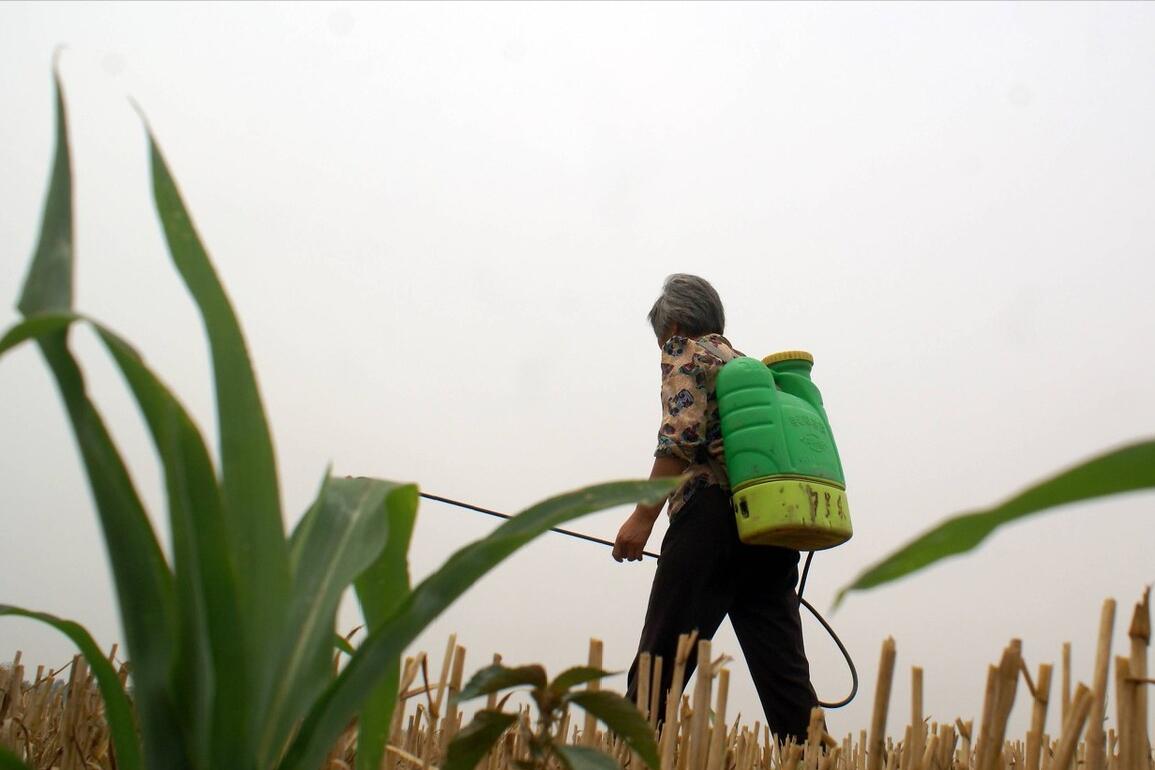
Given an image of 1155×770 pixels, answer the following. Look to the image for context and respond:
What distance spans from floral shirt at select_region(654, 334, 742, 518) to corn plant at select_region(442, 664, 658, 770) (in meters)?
1.78

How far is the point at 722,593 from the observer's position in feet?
7.88

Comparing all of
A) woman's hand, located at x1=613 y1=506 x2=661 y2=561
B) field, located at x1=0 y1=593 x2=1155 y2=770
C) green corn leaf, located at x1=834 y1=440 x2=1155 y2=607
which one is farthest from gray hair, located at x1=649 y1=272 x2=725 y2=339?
green corn leaf, located at x1=834 y1=440 x2=1155 y2=607

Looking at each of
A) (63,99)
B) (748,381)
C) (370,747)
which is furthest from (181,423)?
(748,381)

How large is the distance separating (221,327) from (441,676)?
0.50 m

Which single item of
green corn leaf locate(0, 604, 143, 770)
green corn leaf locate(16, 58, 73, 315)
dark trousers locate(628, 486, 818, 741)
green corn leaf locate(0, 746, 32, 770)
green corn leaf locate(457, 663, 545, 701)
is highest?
dark trousers locate(628, 486, 818, 741)

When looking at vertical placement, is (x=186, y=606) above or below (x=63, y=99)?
below

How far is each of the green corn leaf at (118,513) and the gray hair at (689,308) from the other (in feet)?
7.32

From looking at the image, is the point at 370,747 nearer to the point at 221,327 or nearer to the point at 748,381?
the point at 221,327

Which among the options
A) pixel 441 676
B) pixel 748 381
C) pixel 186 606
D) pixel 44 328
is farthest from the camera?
pixel 748 381

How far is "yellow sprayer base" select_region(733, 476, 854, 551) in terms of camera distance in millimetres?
2166

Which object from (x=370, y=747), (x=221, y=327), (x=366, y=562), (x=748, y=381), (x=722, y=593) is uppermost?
(x=748, y=381)

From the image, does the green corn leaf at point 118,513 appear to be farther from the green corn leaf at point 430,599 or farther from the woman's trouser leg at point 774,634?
the woman's trouser leg at point 774,634

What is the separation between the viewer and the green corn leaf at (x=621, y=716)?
583 millimetres

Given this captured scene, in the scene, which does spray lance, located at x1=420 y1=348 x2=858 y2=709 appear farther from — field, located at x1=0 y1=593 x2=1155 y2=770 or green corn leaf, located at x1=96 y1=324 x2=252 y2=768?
green corn leaf, located at x1=96 y1=324 x2=252 y2=768
